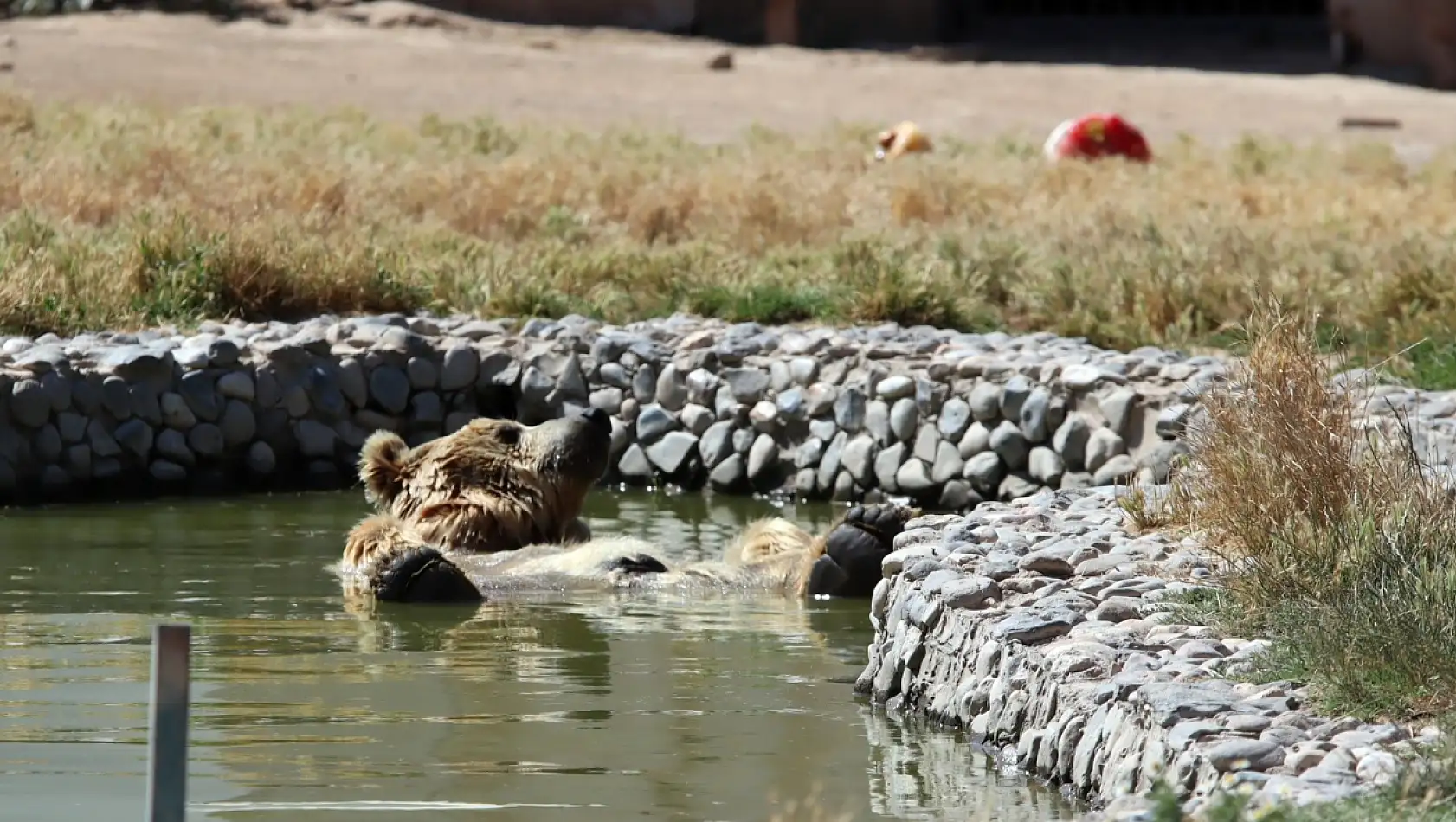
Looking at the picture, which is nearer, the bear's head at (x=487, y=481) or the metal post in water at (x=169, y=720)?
the metal post in water at (x=169, y=720)

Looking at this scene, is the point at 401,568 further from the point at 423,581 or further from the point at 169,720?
the point at 169,720

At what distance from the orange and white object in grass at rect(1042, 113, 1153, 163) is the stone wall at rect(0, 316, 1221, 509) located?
34.8ft

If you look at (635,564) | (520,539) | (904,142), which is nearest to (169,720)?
(635,564)

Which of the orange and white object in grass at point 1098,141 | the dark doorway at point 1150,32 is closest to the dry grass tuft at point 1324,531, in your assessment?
the orange and white object in grass at point 1098,141

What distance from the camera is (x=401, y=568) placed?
8.91m

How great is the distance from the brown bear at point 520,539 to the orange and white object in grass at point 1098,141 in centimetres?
1467

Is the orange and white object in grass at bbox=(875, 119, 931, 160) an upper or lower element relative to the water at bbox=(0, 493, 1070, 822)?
upper

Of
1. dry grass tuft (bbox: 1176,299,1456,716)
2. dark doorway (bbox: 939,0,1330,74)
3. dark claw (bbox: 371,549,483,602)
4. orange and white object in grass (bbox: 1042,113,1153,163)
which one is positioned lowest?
dark claw (bbox: 371,549,483,602)

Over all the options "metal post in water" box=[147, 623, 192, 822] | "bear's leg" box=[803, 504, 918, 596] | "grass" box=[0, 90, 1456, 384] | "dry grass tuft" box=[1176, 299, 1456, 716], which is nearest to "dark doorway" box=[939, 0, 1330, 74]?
"grass" box=[0, 90, 1456, 384]

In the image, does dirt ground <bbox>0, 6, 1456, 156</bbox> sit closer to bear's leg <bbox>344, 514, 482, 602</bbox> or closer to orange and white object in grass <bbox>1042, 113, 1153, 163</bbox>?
orange and white object in grass <bbox>1042, 113, 1153, 163</bbox>

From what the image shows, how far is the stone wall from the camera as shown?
39.2 ft

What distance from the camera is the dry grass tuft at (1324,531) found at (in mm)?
5438

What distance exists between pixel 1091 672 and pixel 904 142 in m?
18.8

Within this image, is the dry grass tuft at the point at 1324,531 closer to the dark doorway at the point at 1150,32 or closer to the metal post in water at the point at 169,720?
the metal post in water at the point at 169,720
